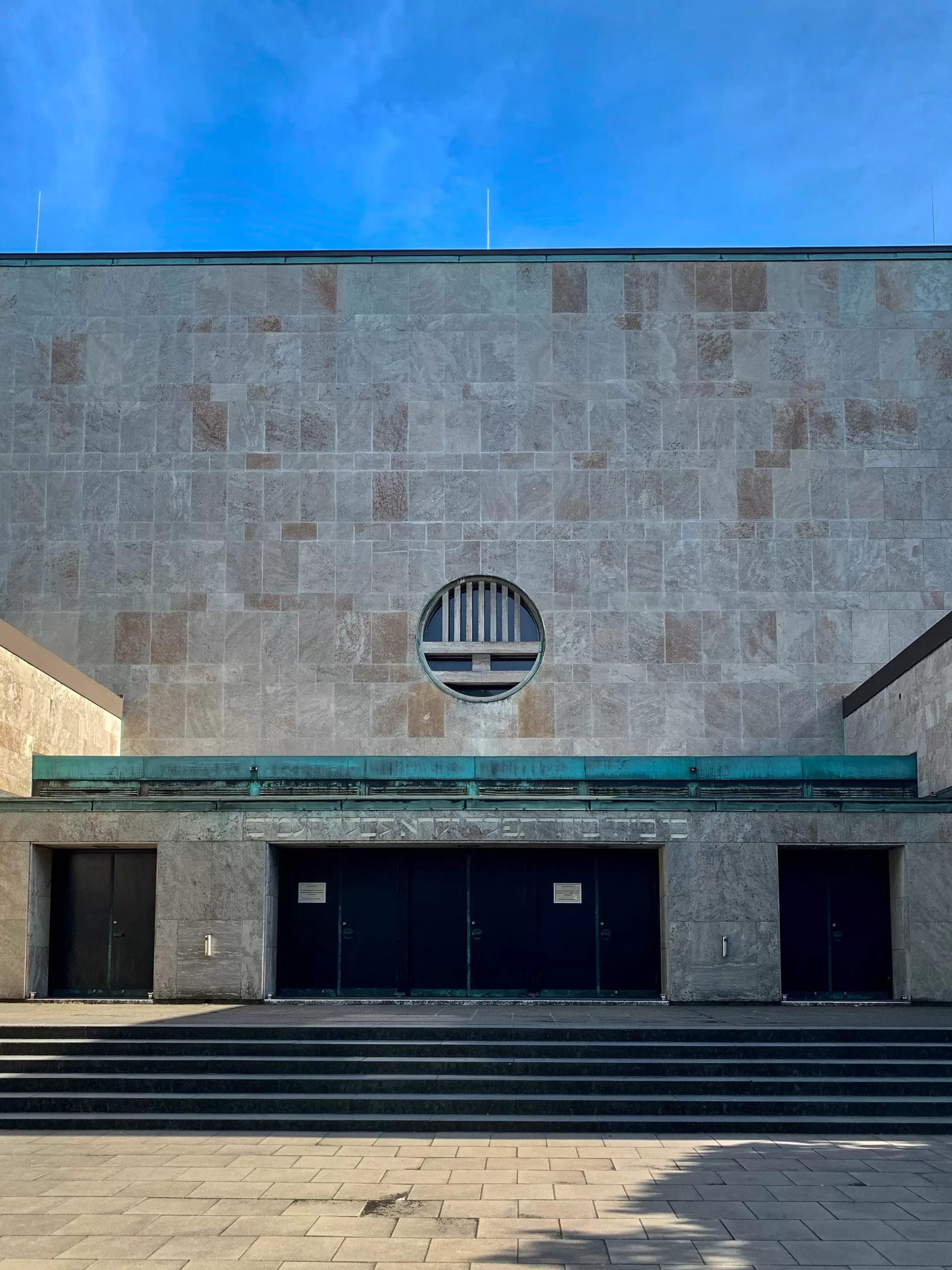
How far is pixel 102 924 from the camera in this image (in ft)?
71.5

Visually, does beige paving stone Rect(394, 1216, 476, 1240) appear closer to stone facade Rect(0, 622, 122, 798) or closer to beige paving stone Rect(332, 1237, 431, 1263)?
beige paving stone Rect(332, 1237, 431, 1263)

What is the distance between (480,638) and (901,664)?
8.57 m

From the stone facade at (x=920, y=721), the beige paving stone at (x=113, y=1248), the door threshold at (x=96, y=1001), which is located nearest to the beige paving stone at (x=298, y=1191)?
the beige paving stone at (x=113, y=1248)

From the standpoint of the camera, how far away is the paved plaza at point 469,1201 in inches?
400

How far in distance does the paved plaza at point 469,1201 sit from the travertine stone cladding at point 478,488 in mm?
13485

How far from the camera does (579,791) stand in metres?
23.1

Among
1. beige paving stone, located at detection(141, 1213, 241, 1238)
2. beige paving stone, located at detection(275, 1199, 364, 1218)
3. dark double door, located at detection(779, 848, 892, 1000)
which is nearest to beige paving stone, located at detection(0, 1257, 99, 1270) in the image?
beige paving stone, located at detection(141, 1213, 241, 1238)

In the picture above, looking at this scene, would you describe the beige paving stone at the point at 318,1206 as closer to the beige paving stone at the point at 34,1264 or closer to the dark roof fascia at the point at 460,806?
the beige paving stone at the point at 34,1264

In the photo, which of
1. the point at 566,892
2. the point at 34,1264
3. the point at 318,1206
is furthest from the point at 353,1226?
the point at 566,892

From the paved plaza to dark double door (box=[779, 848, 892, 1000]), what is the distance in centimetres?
720

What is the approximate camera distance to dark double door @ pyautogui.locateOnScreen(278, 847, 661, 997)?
21516 mm

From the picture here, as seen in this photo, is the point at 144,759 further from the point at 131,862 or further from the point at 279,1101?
the point at 279,1101

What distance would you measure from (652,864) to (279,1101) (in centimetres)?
872

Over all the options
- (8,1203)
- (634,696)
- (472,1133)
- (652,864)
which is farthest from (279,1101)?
(634,696)
